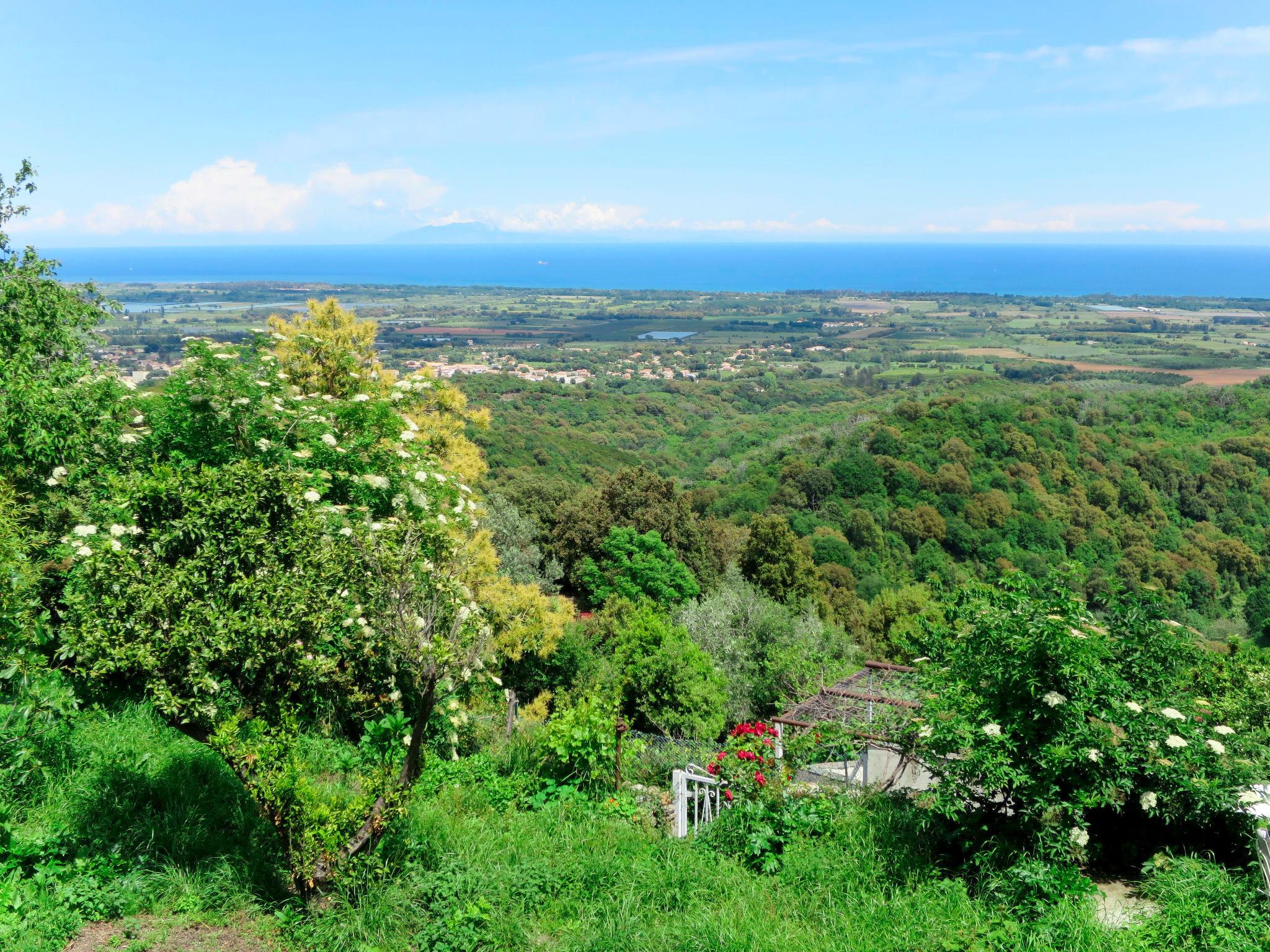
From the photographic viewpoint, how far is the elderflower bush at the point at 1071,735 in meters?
4.12

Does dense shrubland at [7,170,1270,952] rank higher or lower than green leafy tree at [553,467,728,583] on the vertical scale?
higher

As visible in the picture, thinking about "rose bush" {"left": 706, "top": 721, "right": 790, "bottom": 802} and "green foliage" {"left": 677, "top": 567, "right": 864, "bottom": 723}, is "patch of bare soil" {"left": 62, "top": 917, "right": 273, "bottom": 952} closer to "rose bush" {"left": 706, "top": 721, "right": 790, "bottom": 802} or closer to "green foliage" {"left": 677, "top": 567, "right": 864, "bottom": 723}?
"rose bush" {"left": 706, "top": 721, "right": 790, "bottom": 802}

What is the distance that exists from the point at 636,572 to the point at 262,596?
58.3ft

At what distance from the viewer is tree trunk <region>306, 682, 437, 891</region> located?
380 centimetres

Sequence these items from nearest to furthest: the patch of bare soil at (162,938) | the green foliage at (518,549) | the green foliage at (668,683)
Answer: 1. the patch of bare soil at (162,938)
2. the green foliage at (668,683)
3. the green foliage at (518,549)

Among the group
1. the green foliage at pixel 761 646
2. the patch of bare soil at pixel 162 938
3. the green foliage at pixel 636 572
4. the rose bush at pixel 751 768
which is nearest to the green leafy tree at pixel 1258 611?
the green foliage at pixel 761 646

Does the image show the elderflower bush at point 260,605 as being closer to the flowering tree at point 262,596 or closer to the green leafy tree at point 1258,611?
the flowering tree at point 262,596

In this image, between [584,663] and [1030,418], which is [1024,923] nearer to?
[584,663]

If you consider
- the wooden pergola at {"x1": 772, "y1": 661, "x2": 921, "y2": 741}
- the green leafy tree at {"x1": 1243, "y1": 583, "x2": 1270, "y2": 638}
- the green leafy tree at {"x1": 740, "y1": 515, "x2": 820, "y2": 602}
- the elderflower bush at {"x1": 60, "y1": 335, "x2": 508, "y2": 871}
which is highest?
the elderflower bush at {"x1": 60, "y1": 335, "x2": 508, "y2": 871}

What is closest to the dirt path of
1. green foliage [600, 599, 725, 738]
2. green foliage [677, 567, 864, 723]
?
green foliage [677, 567, 864, 723]

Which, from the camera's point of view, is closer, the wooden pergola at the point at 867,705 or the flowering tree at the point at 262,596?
the flowering tree at the point at 262,596

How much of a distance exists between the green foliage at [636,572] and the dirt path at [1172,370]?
65300mm

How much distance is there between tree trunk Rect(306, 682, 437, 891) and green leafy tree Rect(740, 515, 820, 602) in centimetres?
1963

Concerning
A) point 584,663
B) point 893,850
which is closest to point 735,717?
point 584,663
